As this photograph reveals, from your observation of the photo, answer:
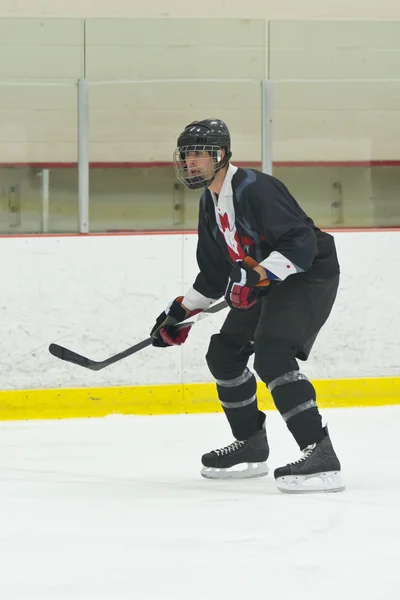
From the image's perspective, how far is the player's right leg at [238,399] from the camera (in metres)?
3.46

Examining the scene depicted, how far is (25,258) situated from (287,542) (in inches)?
98.4

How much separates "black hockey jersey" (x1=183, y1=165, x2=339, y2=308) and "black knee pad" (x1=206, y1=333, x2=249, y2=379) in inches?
5.1

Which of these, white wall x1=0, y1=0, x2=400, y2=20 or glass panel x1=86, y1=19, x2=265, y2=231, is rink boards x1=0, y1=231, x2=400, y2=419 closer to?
glass panel x1=86, y1=19, x2=265, y2=231

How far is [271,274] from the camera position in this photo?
319 centimetres

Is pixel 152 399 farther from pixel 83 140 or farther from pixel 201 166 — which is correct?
pixel 201 166

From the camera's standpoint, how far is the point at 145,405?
492 cm

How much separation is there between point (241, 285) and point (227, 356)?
1.18 ft

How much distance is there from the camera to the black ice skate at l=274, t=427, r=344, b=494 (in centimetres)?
324

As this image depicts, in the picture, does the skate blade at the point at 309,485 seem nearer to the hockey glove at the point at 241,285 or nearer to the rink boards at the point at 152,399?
the hockey glove at the point at 241,285

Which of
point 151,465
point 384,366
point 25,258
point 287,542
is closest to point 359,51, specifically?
point 384,366

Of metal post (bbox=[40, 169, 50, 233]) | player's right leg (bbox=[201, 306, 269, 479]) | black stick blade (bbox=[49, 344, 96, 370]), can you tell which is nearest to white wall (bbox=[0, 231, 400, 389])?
metal post (bbox=[40, 169, 50, 233])

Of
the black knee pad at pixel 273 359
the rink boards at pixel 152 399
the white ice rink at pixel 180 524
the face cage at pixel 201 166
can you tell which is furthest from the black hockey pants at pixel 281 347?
the rink boards at pixel 152 399

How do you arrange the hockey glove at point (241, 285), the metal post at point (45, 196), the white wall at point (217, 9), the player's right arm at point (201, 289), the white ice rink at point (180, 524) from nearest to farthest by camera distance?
the white ice rink at point (180, 524) < the hockey glove at point (241, 285) < the player's right arm at point (201, 289) < the metal post at point (45, 196) < the white wall at point (217, 9)

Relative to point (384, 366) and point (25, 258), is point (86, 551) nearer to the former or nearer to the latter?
point (25, 258)
